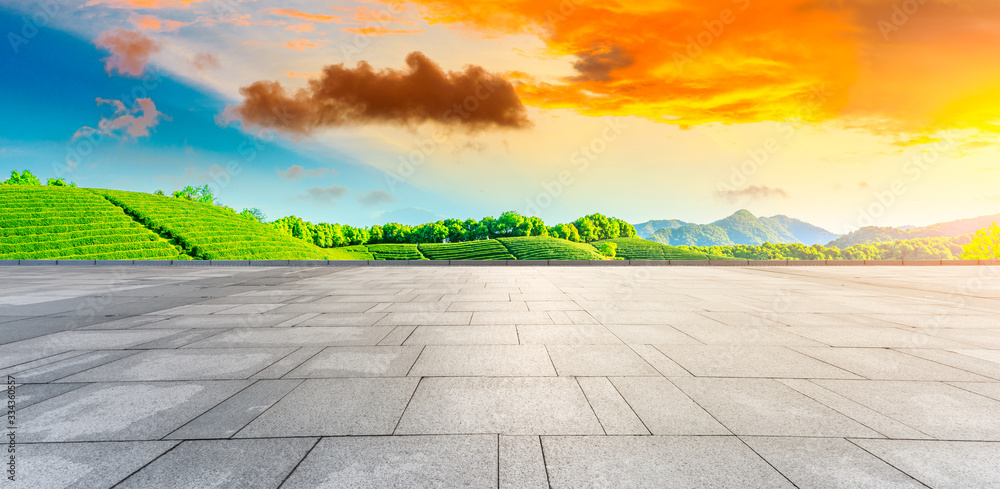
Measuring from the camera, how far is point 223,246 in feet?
166

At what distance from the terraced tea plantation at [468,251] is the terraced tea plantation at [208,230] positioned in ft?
89.2

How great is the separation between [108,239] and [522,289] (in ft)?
165

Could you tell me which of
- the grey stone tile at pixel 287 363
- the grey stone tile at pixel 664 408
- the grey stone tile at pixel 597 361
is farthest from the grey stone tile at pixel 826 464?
the grey stone tile at pixel 287 363

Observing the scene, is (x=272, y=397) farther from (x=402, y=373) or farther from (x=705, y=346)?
(x=705, y=346)

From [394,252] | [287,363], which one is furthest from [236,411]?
[394,252]

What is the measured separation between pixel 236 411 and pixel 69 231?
58407 millimetres

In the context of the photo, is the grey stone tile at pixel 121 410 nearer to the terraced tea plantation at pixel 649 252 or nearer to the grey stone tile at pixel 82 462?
the grey stone tile at pixel 82 462

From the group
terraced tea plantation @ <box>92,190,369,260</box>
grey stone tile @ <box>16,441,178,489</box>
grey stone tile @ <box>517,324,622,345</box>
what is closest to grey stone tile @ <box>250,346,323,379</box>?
grey stone tile @ <box>16,441,178,489</box>

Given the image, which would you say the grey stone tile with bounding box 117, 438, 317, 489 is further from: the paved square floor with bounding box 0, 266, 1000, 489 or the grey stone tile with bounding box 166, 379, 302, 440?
the grey stone tile with bounding box 166, 379, 302, 440

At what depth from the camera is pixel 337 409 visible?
13.7ft

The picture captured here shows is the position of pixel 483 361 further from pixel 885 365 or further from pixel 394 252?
pixel 394 252

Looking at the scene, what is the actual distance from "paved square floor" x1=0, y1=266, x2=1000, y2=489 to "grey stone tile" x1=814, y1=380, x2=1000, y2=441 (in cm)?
3

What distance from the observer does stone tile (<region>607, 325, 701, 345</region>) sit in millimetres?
6945

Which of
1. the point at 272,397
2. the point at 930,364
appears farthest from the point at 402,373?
the point at 930,364
